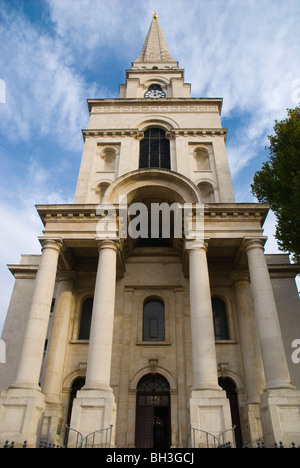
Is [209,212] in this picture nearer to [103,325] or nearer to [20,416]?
[103,325]

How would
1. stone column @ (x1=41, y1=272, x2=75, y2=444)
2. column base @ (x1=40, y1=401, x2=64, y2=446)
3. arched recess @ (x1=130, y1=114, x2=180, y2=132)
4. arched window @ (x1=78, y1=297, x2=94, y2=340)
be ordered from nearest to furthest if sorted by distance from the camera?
column base @ (x1=40, y1=401, x2=64, y2=446) < stone column @ (x1=41, y1=272, x2=75, y2=444) < arched window @ (x1=78, y1=297, x2=94, y2=340) < arched recess @ (x1=130, y1=114, x2=180, y2=132)

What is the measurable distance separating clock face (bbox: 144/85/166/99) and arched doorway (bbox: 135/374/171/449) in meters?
23.2

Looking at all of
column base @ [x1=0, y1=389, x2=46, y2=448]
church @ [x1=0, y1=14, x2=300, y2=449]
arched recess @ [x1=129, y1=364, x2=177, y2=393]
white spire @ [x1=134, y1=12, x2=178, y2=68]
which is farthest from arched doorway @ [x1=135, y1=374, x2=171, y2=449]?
white spire @ [x1=134, y1=12, x2=178, y2=68]

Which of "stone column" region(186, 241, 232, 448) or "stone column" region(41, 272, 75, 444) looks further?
"stone column" region(41, 272, 75, 444)

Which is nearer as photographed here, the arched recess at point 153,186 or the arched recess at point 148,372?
the arched recess at point 148,372

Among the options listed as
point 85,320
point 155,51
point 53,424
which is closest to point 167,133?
point 85,320

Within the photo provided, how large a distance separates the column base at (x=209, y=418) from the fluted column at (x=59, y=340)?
757cm

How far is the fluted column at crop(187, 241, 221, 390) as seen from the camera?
14789mm

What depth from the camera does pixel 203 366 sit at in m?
14.9

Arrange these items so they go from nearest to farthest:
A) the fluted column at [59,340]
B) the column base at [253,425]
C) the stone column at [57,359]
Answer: the column base at [253,425] → the stone column at [57,359] → the fluted column at [59,340]

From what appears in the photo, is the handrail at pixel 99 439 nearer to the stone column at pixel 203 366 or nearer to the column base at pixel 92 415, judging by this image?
the column base at pixel 92 415

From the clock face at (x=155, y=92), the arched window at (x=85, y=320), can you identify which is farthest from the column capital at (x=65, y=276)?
the clock face at (x=155, y=92)

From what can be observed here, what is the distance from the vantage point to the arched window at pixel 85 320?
2069 centimetres

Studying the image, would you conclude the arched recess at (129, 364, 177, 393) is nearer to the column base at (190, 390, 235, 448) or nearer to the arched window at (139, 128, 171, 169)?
the column base at (190, 390, 235, 448)
